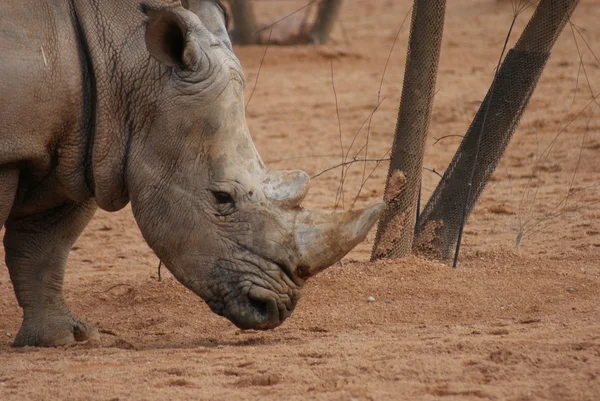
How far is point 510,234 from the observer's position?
310 inches

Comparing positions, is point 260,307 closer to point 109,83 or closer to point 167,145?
point 167,145

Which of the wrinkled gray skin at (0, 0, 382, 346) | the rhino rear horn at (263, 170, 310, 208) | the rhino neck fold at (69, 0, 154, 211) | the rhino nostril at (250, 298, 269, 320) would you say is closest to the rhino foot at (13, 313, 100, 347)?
the wrinkled gray skin at (0, 0, 382, 346)

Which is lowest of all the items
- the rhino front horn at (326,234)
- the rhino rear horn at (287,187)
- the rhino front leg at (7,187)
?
the rhino front leg at (7,187)

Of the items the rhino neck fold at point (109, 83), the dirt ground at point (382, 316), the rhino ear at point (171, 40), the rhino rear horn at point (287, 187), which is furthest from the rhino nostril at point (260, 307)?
the rhino ear at point (171, 40)

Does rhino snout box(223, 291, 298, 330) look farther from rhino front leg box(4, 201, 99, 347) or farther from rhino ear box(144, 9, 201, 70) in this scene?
rhino front leg box(4, 201, 99, 347)

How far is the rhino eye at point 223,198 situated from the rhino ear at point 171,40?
Result: 0.59 m

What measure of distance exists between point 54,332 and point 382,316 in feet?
5.83

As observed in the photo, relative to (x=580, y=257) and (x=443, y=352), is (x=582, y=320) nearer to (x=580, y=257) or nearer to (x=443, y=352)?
(x=443, y=352)

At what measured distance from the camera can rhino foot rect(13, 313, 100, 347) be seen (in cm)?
587

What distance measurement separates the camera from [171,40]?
502cm

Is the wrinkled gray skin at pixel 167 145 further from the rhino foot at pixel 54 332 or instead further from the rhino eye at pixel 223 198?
the rhino foot at pixel 54 332

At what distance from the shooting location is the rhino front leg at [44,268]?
19.3 ft

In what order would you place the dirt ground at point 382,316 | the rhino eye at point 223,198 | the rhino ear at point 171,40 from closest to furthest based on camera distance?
the dirt ground at point 382,316, the rhino ear at point 171,40, the rhino eye at point 223,198

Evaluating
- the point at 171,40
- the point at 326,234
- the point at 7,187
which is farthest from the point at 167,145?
the point at 326,234
